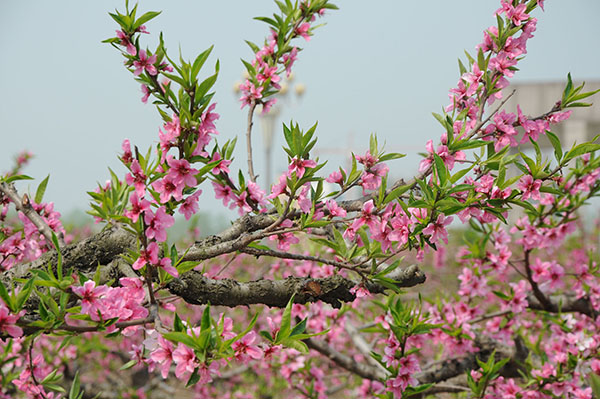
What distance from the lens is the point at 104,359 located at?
6719mm

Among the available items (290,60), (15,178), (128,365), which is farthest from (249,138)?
(128,365)

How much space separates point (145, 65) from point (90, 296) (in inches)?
38.7

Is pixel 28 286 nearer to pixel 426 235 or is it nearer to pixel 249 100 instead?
pixel 426 235

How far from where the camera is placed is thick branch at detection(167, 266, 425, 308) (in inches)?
75.6

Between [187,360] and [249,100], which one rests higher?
[249,100]

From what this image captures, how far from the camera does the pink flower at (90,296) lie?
1534mm

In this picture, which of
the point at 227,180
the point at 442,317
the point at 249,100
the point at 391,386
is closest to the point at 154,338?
the point at 227,180

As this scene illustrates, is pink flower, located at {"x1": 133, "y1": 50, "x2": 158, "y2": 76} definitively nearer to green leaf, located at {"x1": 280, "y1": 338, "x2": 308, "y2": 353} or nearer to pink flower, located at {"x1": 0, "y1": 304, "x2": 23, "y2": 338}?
pink flower, located at {"x1": 0, "y1": 304, "x2": 23, "y2": 338}

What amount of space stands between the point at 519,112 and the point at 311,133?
1.02 metres

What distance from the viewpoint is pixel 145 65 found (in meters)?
2.06

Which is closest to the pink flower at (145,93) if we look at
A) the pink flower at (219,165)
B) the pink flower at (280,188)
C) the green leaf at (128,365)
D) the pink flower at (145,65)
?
the pink flower at (145,65)

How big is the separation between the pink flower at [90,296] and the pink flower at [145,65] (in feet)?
3.01

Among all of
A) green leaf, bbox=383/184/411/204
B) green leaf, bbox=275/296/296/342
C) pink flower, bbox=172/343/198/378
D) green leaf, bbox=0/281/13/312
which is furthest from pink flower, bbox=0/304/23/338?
green leaf, bbox=383/184/411/204

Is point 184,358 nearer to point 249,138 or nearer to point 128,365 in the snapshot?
point 128,365
